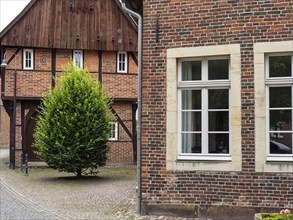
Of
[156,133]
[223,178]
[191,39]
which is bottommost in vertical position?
[223,178]

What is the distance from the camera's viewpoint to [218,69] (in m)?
9.41

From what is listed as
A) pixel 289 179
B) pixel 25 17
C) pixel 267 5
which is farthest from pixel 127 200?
pixel 25 17

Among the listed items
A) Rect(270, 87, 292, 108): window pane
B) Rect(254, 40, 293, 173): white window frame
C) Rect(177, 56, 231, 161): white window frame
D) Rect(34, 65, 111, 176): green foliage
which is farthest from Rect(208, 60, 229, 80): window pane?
Rect(34, 65, 111, 176): green foliage

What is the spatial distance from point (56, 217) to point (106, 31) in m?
14.6

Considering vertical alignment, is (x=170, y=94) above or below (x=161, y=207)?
above

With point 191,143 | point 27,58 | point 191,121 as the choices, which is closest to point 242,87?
point 191,121

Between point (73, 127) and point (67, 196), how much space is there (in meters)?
3.79

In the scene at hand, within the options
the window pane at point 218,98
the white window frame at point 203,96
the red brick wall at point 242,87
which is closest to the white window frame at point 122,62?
the red brick wall at point 242,87

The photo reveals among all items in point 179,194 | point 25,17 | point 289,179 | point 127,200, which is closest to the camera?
point 289,179

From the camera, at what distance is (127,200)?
38.5 ft

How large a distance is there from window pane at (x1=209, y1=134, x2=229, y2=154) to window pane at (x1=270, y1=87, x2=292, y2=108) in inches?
41.8

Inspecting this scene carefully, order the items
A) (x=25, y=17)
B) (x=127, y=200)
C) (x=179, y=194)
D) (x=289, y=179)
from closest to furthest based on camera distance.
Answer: (x=289, y=179) → (x=179, y=194) → (x=127, y=200) → (x=25, y=17)

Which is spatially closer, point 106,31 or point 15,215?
point 15,215

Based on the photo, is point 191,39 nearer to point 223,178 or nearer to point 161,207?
point 223,178
